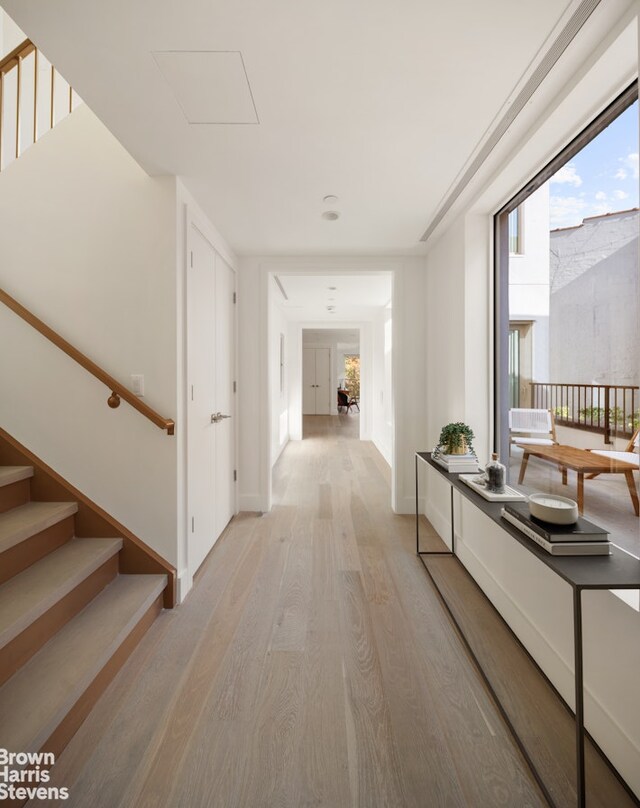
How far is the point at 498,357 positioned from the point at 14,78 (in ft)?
13.2

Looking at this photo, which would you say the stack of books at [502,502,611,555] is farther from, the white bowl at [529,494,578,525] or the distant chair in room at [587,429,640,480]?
the distant chair in room at [587,429,640,480]

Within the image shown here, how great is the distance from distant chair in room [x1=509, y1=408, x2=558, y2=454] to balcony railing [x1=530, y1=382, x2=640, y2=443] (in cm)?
6

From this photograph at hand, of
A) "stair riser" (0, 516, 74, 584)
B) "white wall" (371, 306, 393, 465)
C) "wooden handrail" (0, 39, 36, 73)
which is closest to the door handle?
"stair riser" (0, 516, 74, 584)

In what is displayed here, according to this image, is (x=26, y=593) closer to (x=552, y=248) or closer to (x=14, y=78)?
(x=552, y=248)

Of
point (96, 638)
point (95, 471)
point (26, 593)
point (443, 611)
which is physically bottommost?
point (443, 611)

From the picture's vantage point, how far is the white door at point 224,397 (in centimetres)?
311

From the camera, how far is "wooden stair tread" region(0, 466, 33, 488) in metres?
2.01

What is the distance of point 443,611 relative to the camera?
7.13 feet

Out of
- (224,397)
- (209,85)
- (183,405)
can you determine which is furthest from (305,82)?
(224,397)

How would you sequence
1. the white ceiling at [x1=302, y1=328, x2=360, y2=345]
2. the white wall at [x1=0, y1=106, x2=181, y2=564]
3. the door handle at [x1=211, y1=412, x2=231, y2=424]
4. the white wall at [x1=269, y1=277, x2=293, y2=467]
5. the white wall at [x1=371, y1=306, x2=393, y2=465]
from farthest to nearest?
the white ceiling at [x1=302, y1=328, x2=360, y2=345]
the white wall at [x1=371, y1=306, x2=393, y2=465]
the white wall at [x1=269, y1=277, x2=293, y2=467]
the door handle at [x1=211, y1=412, x2=231, y2=424]
the white wall at [x1=0, y1=106, x2=181, y2=564]

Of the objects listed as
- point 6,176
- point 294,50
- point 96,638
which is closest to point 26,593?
point 96,638

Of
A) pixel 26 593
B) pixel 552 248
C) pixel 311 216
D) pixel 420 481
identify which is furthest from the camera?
pixel 420 481

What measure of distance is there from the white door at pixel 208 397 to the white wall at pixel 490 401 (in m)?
1.76

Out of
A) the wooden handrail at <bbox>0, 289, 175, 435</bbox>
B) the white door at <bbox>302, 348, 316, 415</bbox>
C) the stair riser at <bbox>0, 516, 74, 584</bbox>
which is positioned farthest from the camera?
the white door at <bbox>302, 348, 316, 415</bbox>
